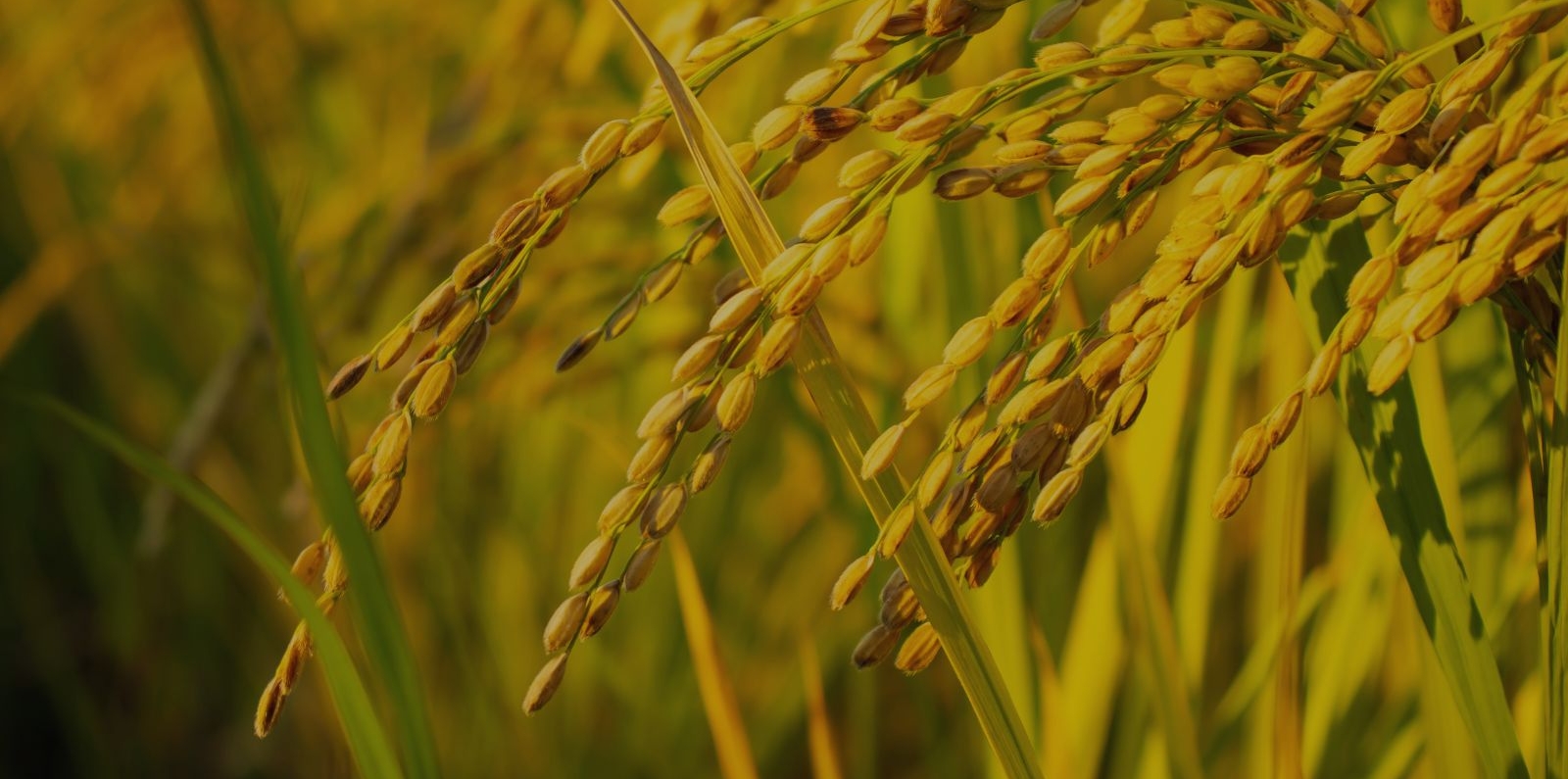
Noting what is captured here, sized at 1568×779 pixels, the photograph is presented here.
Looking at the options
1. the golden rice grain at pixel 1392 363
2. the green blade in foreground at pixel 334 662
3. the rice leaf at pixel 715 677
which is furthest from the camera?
the rice leaf at pixel 715 677

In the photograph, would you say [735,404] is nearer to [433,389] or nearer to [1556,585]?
[433,389]

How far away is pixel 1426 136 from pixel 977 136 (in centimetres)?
22

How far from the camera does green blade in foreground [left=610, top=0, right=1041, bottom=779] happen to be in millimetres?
604

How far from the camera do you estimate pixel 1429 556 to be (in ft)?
2.12

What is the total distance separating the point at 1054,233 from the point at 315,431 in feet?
1.13

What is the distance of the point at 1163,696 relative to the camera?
0.88m

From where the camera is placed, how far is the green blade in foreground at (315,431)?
0.57 m

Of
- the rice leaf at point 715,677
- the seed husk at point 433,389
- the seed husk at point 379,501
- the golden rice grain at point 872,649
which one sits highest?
the seed husk at point 433,389

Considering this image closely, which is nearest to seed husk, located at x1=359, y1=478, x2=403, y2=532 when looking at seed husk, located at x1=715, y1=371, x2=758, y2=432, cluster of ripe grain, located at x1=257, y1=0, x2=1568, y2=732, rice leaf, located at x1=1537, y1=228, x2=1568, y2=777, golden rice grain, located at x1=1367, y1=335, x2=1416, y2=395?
cluster of ripe grain, located at x1=257, y1=0, x2=1568, y2=732

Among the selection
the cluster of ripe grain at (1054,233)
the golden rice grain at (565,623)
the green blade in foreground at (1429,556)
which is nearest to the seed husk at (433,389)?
the cluster of ripe grain at (1054,233)

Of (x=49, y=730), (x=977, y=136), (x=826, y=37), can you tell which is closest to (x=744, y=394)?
(x=977, y=136)

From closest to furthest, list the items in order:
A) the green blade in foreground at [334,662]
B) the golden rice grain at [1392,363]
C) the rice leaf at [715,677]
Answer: the golden rice grain at [1392,363]
the green blade in foreground at [334,662]
the rice leaf at [715,677]

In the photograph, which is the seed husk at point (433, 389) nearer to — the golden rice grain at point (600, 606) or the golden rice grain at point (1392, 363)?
the golden rice grain at point (600, 606)

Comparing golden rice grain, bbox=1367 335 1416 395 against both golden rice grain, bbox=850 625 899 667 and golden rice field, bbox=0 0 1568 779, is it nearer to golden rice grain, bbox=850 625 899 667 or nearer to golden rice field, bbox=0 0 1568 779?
golden rice field, bbox=0 0 1568 779
